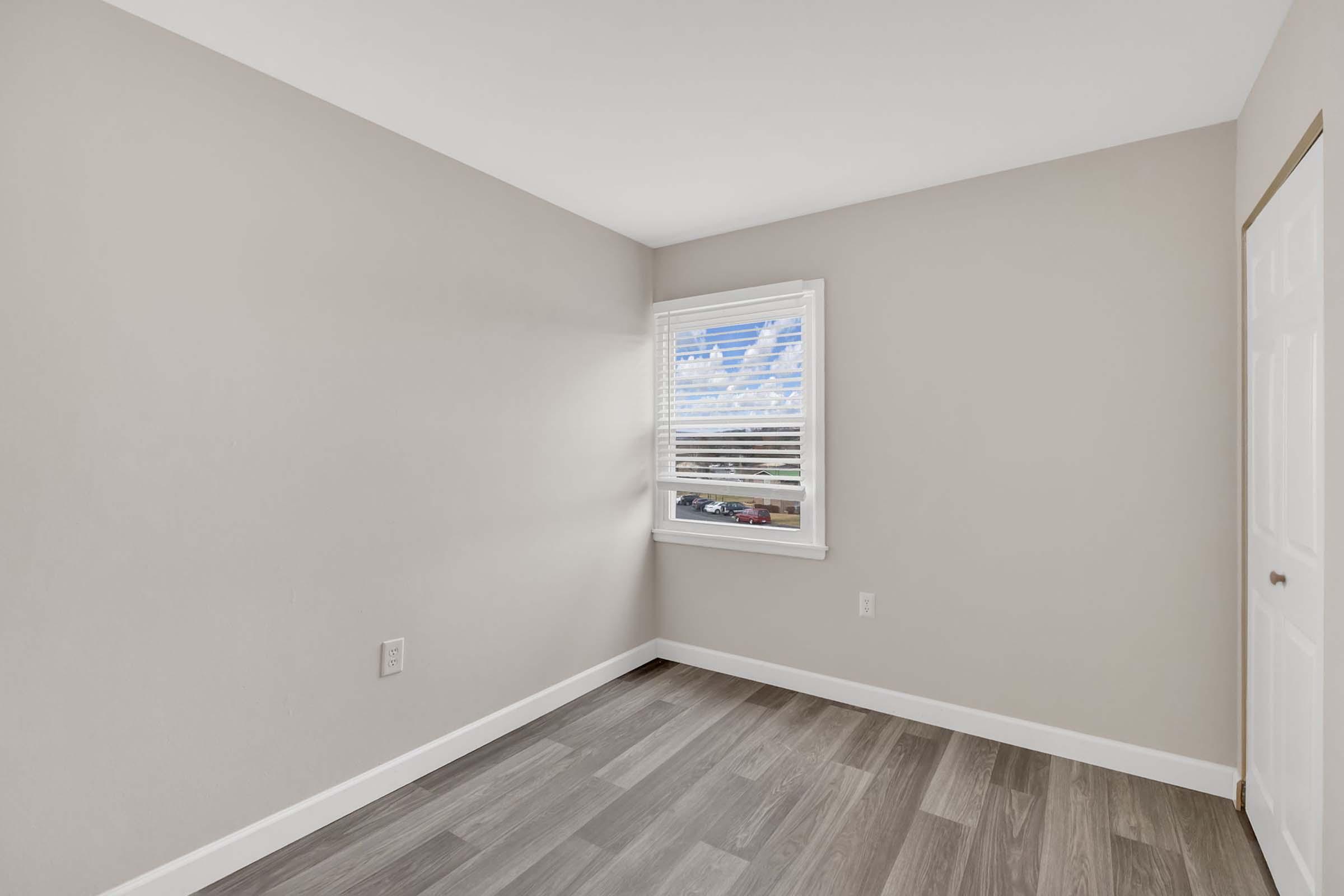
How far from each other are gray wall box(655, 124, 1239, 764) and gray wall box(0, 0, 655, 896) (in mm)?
1569

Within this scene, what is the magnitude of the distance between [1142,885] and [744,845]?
46.3 inches

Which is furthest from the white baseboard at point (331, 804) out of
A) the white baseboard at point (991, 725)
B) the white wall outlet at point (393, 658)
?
the white baseboard at point (991, 725)

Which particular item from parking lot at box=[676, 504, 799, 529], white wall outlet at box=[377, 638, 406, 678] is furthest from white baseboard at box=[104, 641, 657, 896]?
parking lot at box=[676, 504, 799, 529]

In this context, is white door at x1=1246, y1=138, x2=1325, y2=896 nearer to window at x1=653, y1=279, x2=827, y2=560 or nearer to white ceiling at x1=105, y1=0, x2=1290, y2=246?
white ceiling at x1=105, y1=0, x2=1290, y2=246

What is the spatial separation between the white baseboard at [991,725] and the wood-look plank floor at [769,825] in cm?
4

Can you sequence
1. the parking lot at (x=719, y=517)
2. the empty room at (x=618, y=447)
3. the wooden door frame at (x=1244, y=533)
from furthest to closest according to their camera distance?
1. the parking lot at (x=719, y=517)
2. the wooden door frame at (x=1244, y=533)
3. the empty room at (x=618, y=447)

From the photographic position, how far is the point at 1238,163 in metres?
2.25

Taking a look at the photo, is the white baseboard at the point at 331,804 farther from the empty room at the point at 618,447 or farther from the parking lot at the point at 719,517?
the parking lot at the point at 719,517

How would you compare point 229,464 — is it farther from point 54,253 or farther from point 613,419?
point 613,419

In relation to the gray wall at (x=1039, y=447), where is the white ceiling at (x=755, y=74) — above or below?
above

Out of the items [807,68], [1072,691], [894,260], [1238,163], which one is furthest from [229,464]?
[1238,163]

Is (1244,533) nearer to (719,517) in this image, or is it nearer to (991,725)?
(991,725)

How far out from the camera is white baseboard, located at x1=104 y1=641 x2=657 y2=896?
A: 71.2 inches

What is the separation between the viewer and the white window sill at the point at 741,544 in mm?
3223
